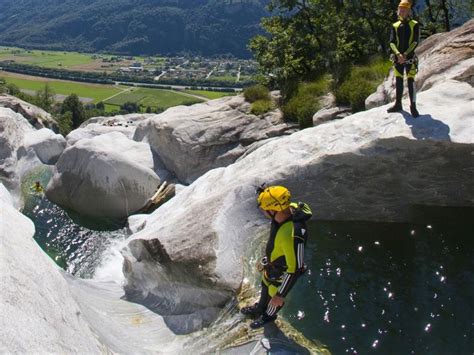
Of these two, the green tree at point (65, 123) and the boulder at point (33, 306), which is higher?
the boulder at point (33, 306)

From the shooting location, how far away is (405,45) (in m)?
12.8

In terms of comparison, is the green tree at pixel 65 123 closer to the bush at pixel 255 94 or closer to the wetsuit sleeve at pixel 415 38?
the bush at pixel 255 94

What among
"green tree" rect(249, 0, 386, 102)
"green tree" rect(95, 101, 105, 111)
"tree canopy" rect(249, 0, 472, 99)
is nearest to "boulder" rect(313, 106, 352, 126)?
"green tree" rect(249, 0, 386, 102)

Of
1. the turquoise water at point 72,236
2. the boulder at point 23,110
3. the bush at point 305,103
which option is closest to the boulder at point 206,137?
the bush at point 305,103

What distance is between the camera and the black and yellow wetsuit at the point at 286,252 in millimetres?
8586

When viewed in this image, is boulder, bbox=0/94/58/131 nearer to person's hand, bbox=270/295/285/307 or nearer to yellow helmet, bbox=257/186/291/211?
person's hand, bbox=270/295/285/307

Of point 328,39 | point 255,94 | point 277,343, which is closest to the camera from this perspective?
point 277,343

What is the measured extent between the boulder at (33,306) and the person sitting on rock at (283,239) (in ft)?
11.7

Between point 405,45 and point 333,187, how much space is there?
452 cm

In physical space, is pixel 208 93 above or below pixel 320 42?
below

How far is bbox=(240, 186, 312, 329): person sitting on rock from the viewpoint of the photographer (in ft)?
27.9

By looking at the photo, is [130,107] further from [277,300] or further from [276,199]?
[276,199]

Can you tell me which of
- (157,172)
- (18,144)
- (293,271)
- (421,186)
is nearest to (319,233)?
(421,186)

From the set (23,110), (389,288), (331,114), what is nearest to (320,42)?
(331,114)
